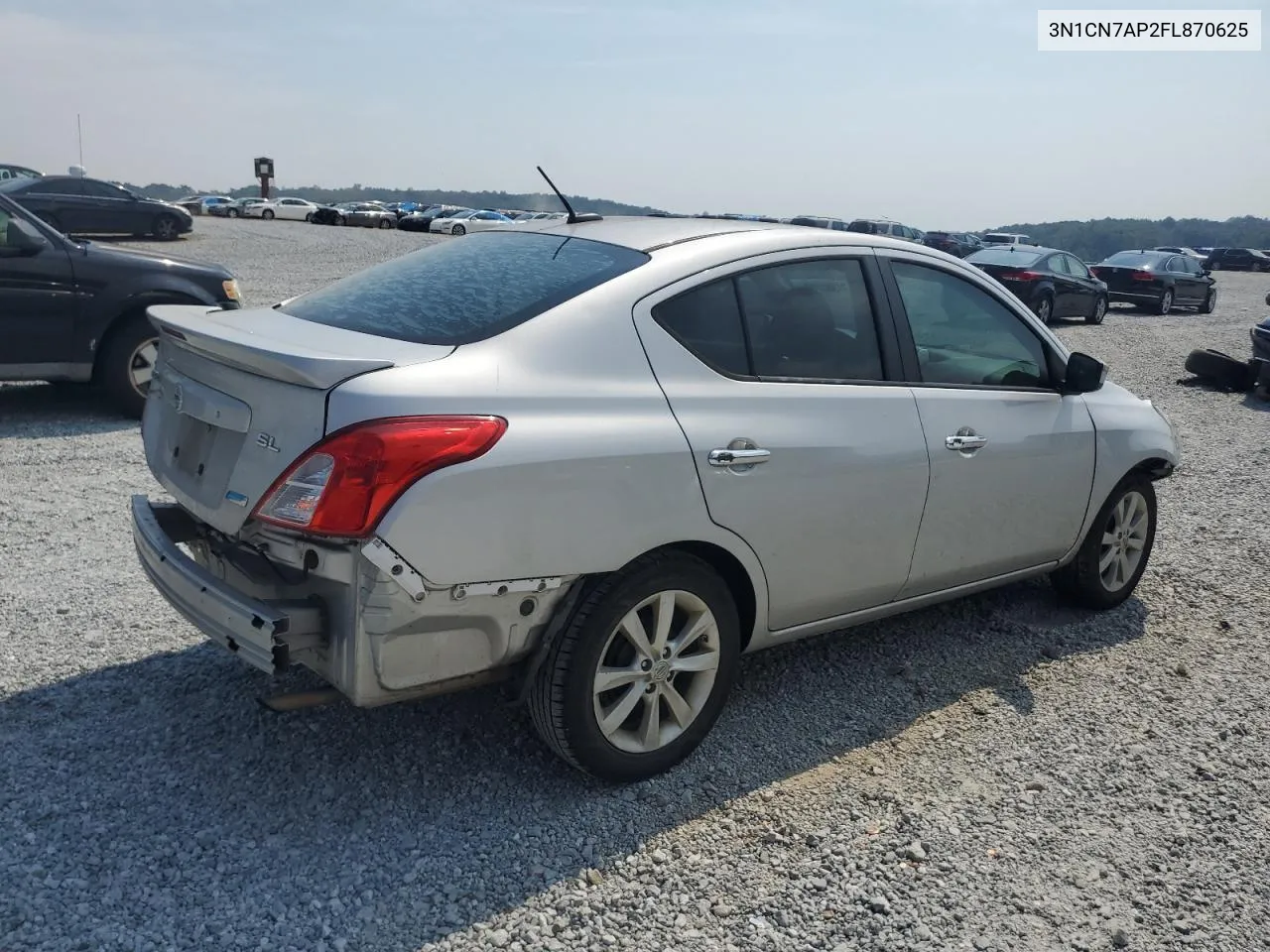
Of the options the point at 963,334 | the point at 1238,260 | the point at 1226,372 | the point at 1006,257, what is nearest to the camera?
the point at 963,334

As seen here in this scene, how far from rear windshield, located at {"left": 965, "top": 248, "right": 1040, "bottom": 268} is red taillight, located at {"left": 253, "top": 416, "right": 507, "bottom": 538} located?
707 inches

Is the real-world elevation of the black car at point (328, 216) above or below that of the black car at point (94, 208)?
above

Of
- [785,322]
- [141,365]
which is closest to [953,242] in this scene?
[141,365]

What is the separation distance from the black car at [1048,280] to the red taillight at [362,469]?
57.1 feet

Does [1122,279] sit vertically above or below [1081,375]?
above

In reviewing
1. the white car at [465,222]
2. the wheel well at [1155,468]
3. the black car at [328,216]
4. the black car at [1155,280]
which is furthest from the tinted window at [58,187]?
the black car at [328,216]

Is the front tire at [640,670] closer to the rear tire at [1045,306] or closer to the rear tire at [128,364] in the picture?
the rear tire at [128,364]

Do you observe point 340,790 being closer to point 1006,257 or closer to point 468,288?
point 468,288

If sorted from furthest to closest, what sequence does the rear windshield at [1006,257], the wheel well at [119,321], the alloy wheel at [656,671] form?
1. the rear windshield at [1006,257]
2. the wheel well at [119,321]
3. the alloy wheel at [656,671]

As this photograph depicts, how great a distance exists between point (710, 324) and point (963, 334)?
1376 millimetres

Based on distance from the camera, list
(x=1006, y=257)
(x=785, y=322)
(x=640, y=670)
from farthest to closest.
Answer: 1. (x=1006, y=257)
2. (x=785, y=322)
3. (x=640, y=670)

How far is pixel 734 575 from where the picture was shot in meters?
3.60

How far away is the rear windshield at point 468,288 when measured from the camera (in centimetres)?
332

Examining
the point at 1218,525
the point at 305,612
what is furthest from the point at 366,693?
the point at 1218,525
